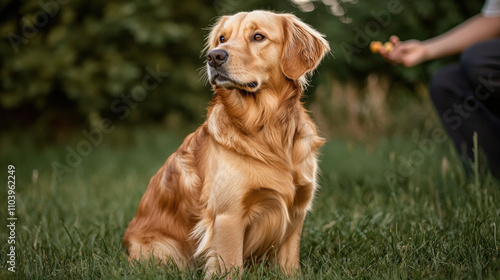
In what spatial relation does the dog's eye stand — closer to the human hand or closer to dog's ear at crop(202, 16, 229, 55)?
dog's ear at crop(202, 16, 229, 55)

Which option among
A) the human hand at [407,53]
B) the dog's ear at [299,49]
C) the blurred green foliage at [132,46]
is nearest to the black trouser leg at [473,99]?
the human hand at [407,53]

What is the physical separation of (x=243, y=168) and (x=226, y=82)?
1.39 feet

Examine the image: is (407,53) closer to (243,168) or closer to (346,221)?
(346,221)

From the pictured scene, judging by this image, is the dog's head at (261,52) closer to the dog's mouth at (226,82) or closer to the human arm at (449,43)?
the dog's mouth at (226,82)

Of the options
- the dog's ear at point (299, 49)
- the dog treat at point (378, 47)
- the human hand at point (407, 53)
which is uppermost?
the dog's ear at point (299, 49)

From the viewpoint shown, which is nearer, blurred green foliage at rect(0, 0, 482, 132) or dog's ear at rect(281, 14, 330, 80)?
dog's ear at rect(281, 14, 330, 80)

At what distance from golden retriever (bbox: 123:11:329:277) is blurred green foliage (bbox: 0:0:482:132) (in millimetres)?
3421

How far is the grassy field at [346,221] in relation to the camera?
1.94 m

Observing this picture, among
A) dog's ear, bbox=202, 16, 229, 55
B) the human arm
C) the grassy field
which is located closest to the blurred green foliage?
the grassy field

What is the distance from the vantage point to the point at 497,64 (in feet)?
9.30

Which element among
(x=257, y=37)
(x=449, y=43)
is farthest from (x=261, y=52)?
(x=449, y=43)

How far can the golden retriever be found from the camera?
2.02 m

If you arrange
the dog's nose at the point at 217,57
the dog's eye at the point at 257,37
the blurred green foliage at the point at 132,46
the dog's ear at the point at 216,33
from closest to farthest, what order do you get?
1. the dog's nose at the point at 217,57
2. the dog's eye at the point at 257,37
3. the dog's ear at the point at 216,33
4. the blurred green foliage at the point at 132,46

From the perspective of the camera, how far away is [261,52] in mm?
2227
